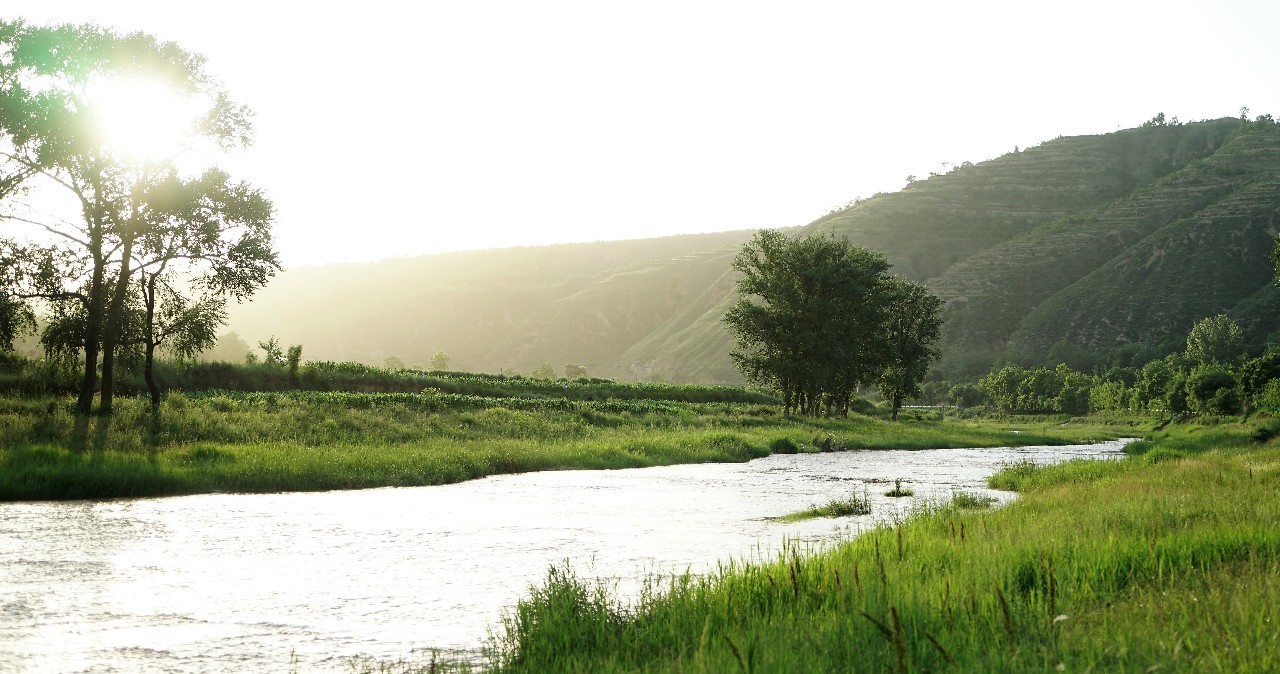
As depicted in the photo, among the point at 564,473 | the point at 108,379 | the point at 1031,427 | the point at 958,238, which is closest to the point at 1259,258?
the point at 958,238

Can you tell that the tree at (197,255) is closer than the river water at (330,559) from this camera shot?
No

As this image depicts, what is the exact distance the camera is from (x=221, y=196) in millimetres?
29953

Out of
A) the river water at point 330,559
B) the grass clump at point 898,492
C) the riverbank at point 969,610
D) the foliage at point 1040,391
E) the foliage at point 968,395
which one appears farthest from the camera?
the foliage at point 968,395

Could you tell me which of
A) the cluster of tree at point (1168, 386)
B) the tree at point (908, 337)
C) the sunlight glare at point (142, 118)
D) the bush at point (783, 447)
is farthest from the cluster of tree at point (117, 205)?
the cluster of tree at point (1168, 386)

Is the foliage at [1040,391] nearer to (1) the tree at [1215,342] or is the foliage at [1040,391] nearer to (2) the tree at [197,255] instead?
(1) the tree at [1215,342]

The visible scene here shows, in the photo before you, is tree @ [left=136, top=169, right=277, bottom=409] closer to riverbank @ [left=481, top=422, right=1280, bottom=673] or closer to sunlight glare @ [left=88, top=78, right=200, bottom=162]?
sunlight glare @ [left=88, top=78, right=200, bottom=162]

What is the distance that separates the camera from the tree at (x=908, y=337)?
6738 centimetres

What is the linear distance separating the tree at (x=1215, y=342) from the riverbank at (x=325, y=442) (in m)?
86.7

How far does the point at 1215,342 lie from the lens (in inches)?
4488

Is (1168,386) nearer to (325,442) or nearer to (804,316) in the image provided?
(804,316)

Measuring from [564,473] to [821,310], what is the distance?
30756 millimetres

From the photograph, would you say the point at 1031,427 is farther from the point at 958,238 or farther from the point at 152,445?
the point at 958,238

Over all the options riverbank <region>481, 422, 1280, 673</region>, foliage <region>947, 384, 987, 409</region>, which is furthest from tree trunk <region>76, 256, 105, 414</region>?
foliage <region>947, 384, 987, 409</region>

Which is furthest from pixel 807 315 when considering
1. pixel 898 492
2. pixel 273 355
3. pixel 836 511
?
pixel 836 511
